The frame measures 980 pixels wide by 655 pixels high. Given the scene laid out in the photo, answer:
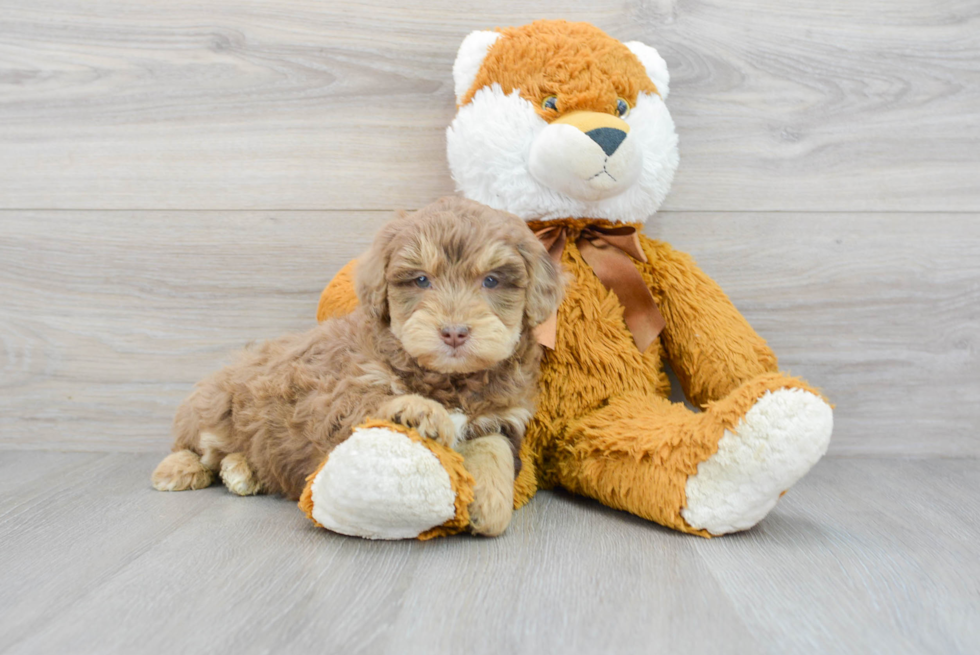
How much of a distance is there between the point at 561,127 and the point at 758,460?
2.09ft

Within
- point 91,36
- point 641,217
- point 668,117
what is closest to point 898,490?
point 641,217

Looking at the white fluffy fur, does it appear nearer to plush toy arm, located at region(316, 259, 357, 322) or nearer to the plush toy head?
the plush toy head

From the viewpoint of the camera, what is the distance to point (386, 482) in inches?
38.0

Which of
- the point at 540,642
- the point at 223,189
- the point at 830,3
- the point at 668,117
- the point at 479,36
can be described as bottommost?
the point at 540,642

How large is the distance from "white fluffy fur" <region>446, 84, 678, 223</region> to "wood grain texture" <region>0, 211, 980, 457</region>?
27cm

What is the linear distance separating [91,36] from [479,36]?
907 millimetres

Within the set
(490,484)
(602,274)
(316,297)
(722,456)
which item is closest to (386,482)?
(490,484)

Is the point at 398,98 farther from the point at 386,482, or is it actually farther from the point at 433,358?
the point at 386,482

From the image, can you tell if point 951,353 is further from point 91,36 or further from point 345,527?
point 91,36

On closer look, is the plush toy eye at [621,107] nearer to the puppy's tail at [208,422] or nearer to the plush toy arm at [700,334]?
the plush toy arm at [700,334]

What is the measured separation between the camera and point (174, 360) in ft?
5.46

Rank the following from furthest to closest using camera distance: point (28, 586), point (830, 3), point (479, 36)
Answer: point (830, 3) < point (479, 36) < point (28, 586)

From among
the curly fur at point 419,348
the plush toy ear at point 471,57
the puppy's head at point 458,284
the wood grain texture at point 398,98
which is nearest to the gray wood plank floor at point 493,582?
the curly fur at point 419,348

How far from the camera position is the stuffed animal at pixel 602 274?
3.92 ft
